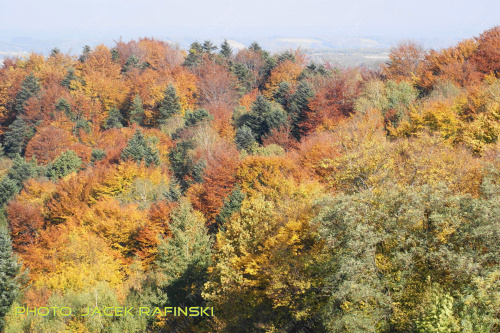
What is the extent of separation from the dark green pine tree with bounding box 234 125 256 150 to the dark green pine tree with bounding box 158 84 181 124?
1453cm

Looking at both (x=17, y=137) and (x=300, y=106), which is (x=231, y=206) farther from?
(x=17, y=137)

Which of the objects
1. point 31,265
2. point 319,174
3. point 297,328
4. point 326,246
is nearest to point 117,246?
point 31,265

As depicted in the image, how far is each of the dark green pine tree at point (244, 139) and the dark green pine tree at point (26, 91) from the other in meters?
44.1

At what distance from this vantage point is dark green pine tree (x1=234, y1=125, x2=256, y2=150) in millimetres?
47750

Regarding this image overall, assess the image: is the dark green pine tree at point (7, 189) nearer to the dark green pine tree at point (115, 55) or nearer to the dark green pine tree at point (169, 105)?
the dark green pine tree at point (169, 105)

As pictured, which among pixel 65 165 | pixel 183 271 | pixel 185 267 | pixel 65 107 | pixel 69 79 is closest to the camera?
pixel 183 271

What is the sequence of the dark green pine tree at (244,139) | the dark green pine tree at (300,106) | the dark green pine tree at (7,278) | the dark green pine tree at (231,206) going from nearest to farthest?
the dark green pine tree at (7,278) → the dark green pine tree at (231,206) → the dark green pine tree at (244,139) → the dark green pine tree at (300,106)

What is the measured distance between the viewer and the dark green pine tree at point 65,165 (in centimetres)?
4962

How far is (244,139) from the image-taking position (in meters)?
48.0

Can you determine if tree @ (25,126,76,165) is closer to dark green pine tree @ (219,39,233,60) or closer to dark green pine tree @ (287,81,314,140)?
dark green pine tree @ (287,81,314,140)

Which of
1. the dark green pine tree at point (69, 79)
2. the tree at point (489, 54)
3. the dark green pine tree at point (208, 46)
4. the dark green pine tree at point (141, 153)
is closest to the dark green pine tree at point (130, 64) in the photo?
the dark green pine tree at point (69, 79)

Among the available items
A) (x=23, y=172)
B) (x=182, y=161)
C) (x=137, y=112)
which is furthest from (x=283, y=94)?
(x=23, y=172)

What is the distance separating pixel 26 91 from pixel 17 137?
11504 mm

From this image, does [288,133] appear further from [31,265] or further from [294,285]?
[294,285]
